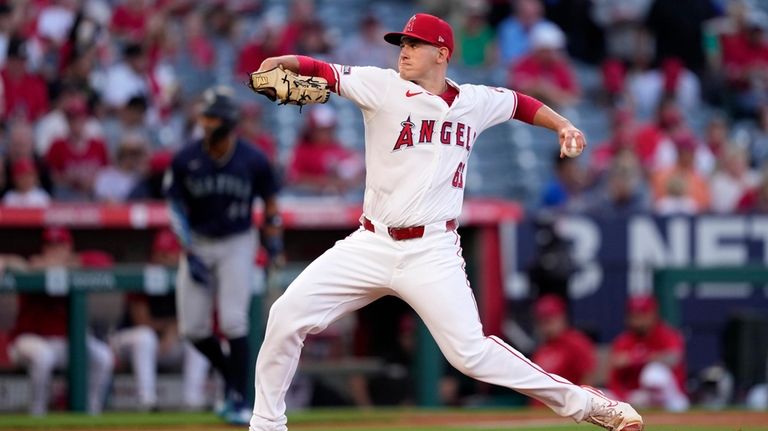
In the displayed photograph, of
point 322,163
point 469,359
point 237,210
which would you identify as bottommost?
point 469,359

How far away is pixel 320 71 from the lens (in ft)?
20.3

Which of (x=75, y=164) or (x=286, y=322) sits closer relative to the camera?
(x=286, y=322)

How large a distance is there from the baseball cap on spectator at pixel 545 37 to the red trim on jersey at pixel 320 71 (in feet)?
26.7

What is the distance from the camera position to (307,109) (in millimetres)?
13219

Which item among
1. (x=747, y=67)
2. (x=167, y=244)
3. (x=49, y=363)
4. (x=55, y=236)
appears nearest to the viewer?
(x=49, y=363)

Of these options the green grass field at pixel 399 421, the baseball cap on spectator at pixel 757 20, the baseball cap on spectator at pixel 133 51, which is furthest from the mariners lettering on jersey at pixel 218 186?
the baseball cap on spectator at pixel 757 20

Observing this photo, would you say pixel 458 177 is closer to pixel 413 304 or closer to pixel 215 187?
pixel 413 304

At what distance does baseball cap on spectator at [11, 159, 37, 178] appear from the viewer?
11.0 metres

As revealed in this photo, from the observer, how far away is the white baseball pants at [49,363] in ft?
33.5

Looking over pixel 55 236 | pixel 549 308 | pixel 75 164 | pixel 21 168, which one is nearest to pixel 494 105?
pixel 549 308

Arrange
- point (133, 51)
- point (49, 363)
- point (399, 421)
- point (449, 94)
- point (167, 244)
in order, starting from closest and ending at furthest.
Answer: point (449, 94) < point (399, 421) < point (49, 363) < point (167, 244) < point (133, 51)

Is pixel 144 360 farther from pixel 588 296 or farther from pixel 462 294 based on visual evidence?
pixel 462 294

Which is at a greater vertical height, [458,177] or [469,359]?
[458,177]

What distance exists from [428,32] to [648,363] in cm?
492
